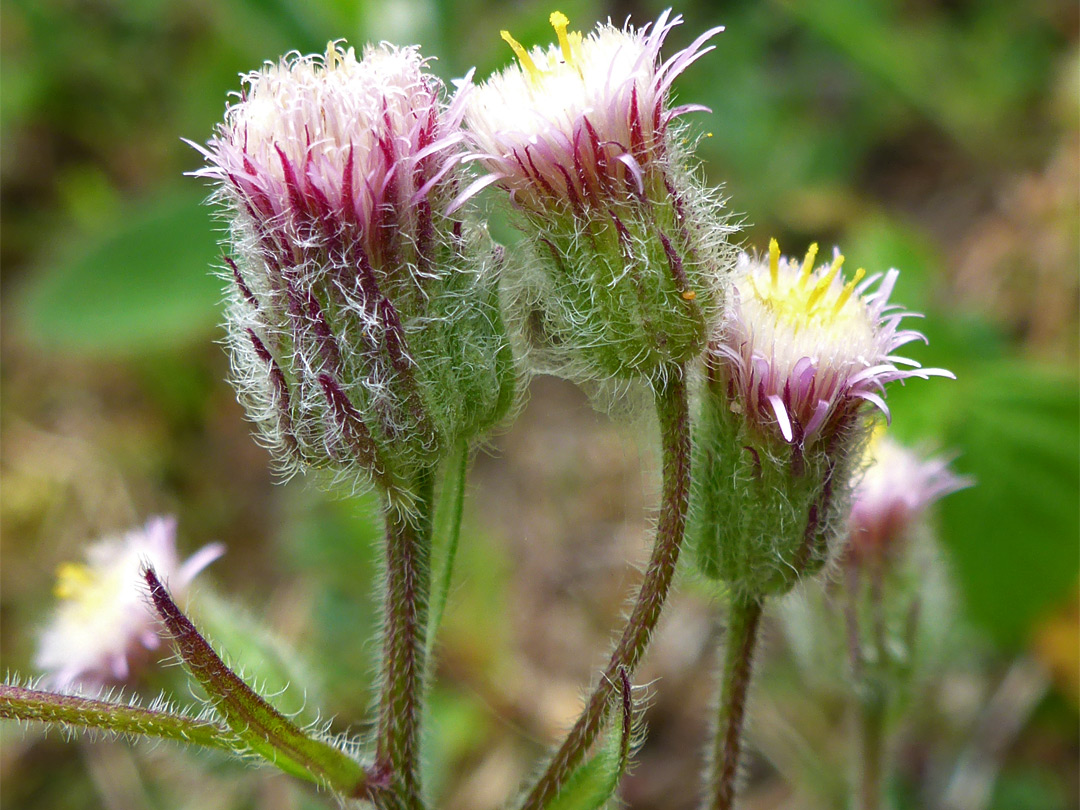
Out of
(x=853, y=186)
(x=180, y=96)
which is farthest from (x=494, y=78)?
(x=180, y=96)

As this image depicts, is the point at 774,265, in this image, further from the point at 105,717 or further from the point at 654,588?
the point at 105,717

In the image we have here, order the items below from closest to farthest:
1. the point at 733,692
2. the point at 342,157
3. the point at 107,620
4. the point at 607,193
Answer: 1. the point at 342,157
2. the point at 607,193
3. the point at 733,692
4. the point at 107,620

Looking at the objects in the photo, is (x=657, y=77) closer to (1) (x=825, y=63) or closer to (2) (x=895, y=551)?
(2) (x=895, y=551)

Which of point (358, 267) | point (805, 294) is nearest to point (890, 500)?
point (805, 294)

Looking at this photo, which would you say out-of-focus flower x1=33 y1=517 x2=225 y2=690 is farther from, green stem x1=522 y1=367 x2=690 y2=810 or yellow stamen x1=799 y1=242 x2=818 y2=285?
yellow stamen x1=799 y1=242 x2=818 y2=285

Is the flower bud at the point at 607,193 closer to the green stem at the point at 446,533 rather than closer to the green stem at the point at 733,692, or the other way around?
the green stem at the point at 446,533

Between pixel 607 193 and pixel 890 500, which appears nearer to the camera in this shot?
pixel 607 193

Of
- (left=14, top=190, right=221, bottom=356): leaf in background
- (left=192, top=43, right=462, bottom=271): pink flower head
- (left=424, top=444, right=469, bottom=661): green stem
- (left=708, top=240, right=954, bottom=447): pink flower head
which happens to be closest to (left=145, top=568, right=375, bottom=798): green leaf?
(left=424, top=444, right=469, bottom=661): green stem
